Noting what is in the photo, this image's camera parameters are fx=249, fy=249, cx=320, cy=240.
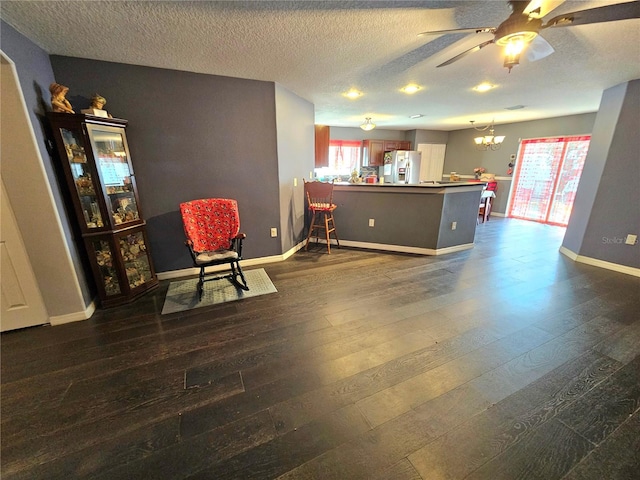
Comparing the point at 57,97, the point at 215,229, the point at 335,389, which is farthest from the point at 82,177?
the point at 335,389

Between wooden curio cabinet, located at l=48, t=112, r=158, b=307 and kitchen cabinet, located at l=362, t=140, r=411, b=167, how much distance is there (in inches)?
231

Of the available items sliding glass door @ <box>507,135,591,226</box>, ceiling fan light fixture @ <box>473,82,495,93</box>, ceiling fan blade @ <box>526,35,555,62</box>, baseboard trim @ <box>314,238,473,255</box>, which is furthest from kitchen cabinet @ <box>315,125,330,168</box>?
sliding glass door @ <box>507,135,591,226</box>

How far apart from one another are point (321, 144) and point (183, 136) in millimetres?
3361

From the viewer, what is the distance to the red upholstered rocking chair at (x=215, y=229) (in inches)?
103

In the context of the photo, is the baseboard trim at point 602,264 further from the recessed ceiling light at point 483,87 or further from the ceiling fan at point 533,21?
the ceiling fan at point 533,21

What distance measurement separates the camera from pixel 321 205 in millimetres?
3902

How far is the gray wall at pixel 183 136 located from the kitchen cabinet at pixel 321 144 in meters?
2.57

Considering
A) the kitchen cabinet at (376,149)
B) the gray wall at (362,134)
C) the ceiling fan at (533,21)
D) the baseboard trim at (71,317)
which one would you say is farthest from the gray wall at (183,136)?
the kitchen cabinet at (376,149)

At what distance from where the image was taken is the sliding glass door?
5395 mm

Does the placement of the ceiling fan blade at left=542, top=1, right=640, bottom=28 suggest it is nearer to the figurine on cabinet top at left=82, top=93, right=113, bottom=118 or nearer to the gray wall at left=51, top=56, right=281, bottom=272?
the gray wall at left=51, top=56, right=281, bottom=272

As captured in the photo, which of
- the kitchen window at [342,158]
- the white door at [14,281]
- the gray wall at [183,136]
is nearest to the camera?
the white door at [14,281]

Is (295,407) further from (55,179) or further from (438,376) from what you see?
(55,179)

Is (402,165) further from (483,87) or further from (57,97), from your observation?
(57,97)

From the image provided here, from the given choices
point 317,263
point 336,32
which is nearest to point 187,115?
point 336,32
